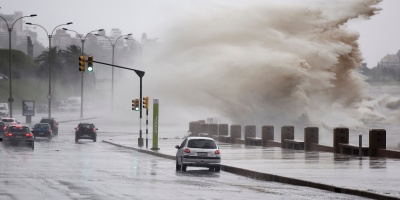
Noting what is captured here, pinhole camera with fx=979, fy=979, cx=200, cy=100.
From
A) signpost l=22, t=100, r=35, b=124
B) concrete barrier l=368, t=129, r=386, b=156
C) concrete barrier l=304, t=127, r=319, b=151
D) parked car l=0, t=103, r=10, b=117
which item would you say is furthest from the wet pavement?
parked car l=0, t=103, r=10, b=117

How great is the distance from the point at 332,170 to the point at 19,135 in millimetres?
32383

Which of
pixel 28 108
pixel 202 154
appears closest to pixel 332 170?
pixel 202 154

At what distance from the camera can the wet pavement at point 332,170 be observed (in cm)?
2581

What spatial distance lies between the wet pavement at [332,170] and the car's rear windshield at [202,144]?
990 millimetres

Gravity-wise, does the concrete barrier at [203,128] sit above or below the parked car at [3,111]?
below

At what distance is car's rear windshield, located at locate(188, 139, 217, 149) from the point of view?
127ft

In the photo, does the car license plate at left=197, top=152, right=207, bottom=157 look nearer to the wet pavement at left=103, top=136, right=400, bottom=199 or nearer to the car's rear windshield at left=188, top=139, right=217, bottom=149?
the car's rear windshield at left=188, top=139, right=217, bottom=149

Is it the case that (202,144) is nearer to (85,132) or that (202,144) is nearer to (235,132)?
(235,132)

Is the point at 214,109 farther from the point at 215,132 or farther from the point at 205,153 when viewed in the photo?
the point at 205,153

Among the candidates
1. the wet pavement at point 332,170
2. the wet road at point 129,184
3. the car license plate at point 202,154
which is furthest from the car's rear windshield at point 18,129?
the car license plate at point 202,154

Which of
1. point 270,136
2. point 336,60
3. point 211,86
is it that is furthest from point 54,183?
point 211,86

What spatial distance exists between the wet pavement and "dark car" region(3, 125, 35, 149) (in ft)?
48.8

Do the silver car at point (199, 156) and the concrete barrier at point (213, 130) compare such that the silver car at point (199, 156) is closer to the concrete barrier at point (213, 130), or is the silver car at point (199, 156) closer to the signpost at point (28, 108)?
the concrete barrier at point (213, 130)

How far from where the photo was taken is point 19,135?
62.3 m
